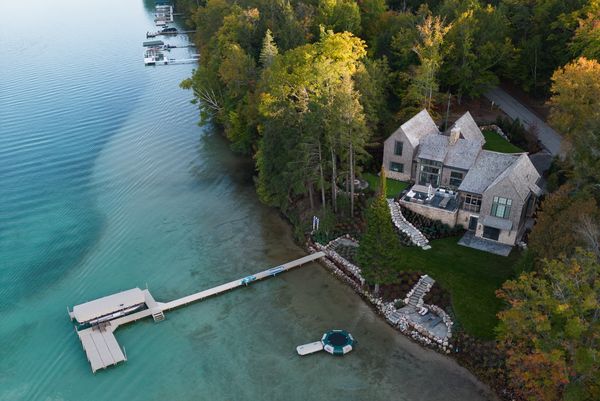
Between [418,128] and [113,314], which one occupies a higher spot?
[418,128]

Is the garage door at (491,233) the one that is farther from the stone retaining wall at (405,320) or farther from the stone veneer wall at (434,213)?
the stone retaining wall at (405,320)

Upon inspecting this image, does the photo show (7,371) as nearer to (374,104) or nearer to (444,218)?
(444,218)

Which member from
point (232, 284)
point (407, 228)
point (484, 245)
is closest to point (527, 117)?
point (484, 245)

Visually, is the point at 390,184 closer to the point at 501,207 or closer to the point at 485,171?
the point at 485,171

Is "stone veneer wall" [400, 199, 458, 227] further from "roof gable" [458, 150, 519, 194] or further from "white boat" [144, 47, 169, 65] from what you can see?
"white boat" [144, 47, 169, 65]

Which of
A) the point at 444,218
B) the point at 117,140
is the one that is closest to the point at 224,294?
the point at 444,218

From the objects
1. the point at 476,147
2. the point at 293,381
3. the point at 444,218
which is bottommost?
the point at 293,381

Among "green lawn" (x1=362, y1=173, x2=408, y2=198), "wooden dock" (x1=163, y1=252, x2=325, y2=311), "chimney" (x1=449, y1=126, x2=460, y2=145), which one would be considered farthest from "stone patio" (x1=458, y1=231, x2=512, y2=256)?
"wooden dock" (x1=163, y1=252, x2=325, y2=311)
